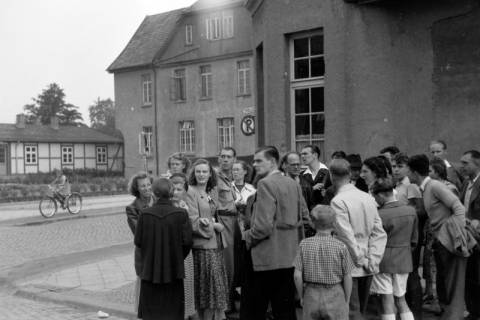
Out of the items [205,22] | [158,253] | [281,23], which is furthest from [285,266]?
[205,22]

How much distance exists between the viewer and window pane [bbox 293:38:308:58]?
10508 millimetres

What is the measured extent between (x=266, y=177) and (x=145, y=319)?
1.77 metres

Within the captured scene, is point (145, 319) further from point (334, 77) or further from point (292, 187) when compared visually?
point (334, 77)

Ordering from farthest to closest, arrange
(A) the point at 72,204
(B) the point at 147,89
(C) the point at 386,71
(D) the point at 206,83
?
1. (B) the point at 147,89
2. (D) the point at 206,83
3. (A) the point at 72,204
4. (C) the point at 386,71

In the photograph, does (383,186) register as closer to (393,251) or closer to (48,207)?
(393,251)

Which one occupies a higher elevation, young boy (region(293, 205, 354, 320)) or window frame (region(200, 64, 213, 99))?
window frame (region(200, 64, 213, 99))

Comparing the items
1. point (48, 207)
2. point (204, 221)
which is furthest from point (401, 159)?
point (48, 207)

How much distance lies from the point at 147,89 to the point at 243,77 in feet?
27.2

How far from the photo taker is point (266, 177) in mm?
5527

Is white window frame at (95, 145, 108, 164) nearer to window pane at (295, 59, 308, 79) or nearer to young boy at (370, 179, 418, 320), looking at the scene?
window pane at (295, 59, 308, 79)

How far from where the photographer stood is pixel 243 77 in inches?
1435

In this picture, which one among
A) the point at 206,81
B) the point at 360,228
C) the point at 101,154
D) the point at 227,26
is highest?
the point at 227,26

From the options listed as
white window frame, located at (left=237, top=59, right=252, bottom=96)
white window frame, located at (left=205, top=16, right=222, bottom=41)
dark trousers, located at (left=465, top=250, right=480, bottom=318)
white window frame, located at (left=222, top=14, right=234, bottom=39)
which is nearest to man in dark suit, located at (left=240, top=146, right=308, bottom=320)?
dark trousers, located at (left=465, top=250, right=480, bottom=318)

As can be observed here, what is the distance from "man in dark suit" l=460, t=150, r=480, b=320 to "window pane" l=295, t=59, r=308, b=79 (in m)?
4.79
